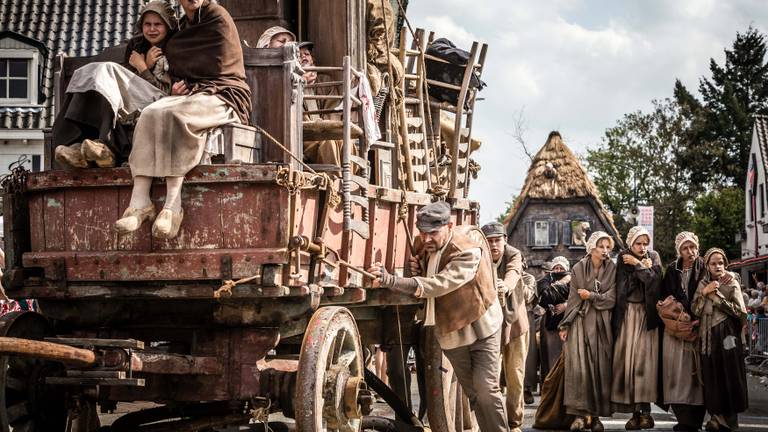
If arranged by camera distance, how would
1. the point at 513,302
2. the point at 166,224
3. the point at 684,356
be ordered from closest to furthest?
the point at 166,224 → the point at 684,356 → the point at 513,302

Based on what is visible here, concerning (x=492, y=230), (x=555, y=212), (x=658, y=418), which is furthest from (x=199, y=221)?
(x=555, y=212)

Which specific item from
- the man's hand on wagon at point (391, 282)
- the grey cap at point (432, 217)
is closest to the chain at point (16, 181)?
the man's hand on wagon at point (391, 282)

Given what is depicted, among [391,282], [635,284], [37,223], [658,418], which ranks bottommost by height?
[658,418]

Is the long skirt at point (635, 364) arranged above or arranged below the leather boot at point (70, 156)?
below

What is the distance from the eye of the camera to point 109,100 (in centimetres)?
711

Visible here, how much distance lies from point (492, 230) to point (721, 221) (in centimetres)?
5031

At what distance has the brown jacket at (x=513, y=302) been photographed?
11547mm

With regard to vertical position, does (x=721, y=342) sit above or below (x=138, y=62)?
below

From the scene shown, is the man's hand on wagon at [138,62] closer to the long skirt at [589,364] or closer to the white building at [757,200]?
the long skirt at [589,364]

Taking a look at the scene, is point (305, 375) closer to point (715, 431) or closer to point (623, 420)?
point (715, 431)

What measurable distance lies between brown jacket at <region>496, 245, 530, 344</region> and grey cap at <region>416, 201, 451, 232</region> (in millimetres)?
2857

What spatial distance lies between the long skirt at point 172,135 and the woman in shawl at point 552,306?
343 inches

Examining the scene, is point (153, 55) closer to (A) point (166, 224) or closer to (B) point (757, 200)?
(A) point (166, 224)

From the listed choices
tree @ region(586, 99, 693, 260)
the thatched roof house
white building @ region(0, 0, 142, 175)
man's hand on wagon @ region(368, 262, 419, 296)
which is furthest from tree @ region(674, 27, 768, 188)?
man's hand on wagon @ region(368, 262, 419, 296)
